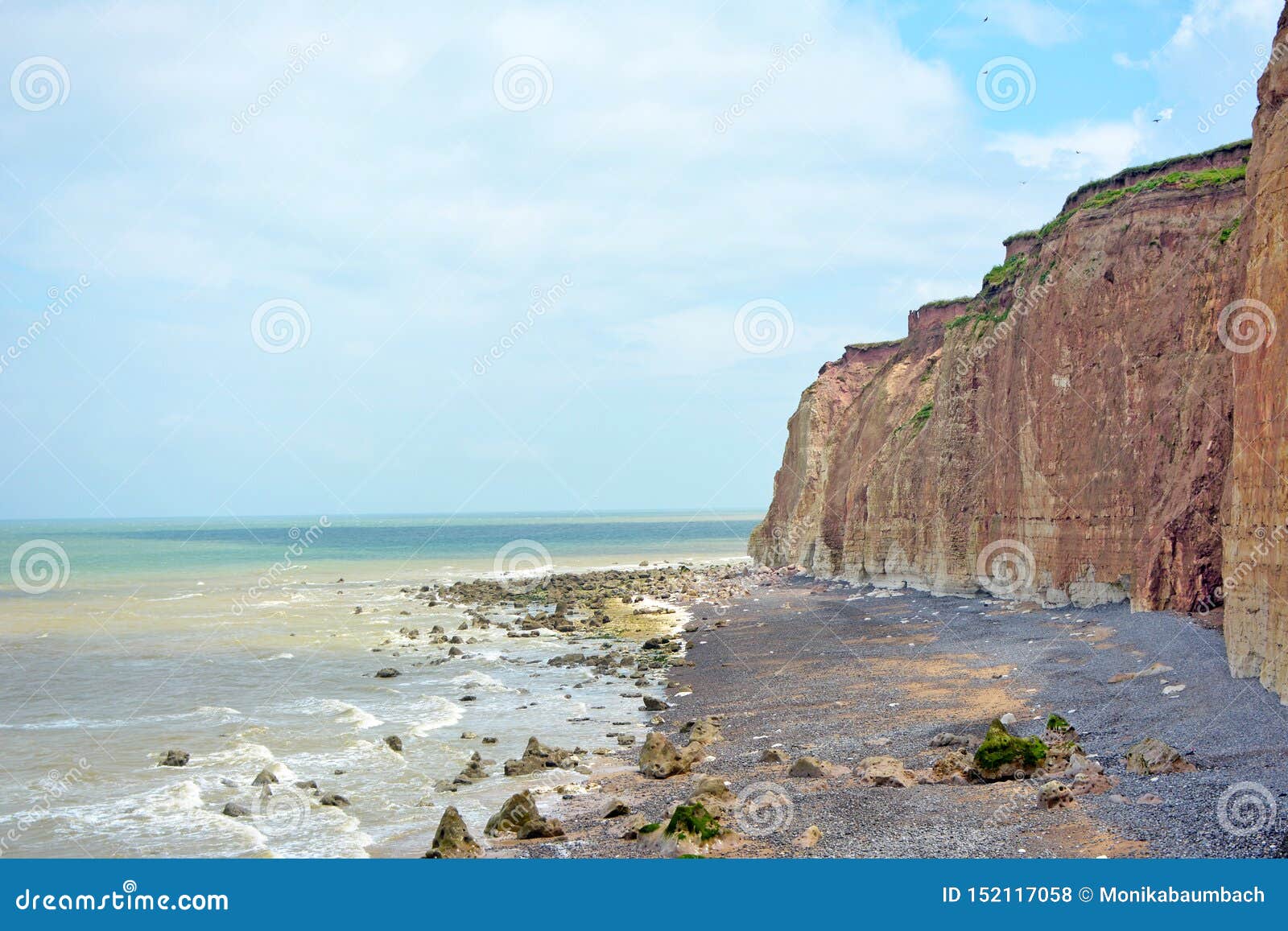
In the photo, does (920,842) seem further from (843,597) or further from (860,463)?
(860,463)

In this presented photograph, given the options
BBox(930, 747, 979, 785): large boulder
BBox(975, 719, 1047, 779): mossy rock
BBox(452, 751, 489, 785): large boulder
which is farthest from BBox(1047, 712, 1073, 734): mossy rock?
BBox(452, 751, 489, 785): large boulder

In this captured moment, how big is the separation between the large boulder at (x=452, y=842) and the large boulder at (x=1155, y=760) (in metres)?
8.70

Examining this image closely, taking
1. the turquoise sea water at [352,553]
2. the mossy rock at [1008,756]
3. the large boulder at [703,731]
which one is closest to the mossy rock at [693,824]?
the mossy rock at [1008,756]

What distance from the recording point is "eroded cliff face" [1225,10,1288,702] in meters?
13.3

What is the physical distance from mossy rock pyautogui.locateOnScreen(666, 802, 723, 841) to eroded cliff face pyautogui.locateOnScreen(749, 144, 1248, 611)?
51.2 feet

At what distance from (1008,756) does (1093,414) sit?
19.1m

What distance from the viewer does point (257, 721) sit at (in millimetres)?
21703

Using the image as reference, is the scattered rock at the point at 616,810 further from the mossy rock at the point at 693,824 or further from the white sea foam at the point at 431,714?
the white sea foam at the point at 431,714

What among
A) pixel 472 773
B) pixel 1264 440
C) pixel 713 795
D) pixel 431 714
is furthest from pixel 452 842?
pixel 1264 440

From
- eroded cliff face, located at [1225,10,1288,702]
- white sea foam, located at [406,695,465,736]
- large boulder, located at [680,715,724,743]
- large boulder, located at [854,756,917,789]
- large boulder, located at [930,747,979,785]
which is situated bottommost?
white sea foam, located at [406,695,465,736]

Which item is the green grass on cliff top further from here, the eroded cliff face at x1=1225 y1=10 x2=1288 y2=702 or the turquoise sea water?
the turquoise sea water

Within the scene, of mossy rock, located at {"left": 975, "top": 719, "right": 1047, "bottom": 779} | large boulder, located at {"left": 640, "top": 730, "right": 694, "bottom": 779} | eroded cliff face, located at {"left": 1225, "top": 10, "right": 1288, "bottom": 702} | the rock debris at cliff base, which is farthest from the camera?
large boulder, located at {"left": 640, "top": 730, "right": 694, "bottom": 779}

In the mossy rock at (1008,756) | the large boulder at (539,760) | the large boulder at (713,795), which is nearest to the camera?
the large boulder at (713,795)

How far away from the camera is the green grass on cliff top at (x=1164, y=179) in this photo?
2695 centimetres
